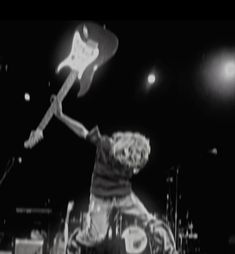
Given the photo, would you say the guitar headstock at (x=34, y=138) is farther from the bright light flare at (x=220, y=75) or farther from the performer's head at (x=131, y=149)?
the bright light flare at (x=220, y=75)

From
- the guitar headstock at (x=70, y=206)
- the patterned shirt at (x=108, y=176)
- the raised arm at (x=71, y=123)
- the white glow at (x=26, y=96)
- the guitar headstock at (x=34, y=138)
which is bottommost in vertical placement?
the guitar headstock at (x=70, y=206)

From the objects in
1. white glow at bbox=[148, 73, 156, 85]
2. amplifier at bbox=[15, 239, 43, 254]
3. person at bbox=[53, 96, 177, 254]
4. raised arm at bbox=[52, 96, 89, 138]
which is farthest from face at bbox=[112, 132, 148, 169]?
amplifier at bbox=[15, 239, 43, 254]

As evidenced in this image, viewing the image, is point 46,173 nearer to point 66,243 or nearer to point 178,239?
point 66,243

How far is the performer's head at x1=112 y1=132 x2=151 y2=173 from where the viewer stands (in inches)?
74.5

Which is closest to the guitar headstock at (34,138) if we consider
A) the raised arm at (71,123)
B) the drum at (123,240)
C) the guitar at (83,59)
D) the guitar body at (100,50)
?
the guitar at (83,59)

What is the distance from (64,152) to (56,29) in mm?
504

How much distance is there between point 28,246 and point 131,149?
58 centimetres

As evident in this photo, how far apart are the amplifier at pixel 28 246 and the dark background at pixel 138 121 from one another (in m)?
0.13

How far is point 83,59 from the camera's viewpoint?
1.92m

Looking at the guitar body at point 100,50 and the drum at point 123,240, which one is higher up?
the guitar body at point 100,50

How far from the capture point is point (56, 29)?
1.90 meters

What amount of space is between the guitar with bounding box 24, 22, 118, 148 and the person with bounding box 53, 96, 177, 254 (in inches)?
3.0

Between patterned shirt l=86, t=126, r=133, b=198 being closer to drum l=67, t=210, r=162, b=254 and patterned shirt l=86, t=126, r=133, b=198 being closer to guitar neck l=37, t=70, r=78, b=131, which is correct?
drum l=67, t=210, r=162, b=254

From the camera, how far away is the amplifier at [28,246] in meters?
1.90
